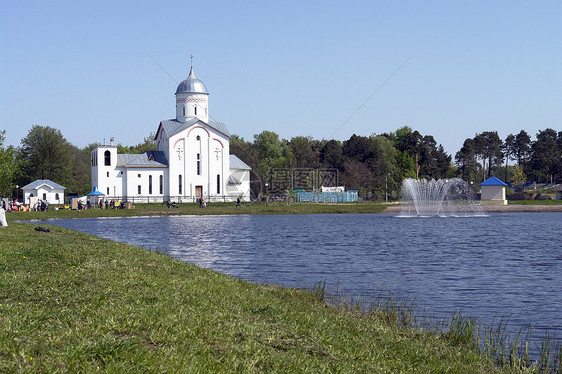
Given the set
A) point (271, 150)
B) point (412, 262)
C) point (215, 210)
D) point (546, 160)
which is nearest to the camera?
point (412, 262)

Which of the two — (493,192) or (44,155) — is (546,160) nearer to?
(493,192)

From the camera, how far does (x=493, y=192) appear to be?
9275 cm

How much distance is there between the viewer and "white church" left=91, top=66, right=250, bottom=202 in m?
93.8

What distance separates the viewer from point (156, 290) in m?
12.9

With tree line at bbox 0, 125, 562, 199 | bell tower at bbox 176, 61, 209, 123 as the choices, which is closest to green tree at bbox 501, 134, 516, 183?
tree line at bbox 0, 125, 562, 199

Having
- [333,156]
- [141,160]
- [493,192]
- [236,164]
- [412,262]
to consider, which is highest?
[333,156]

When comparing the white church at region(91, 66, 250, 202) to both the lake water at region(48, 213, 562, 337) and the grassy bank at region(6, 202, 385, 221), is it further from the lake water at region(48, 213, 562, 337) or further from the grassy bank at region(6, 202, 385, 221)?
the lake water at region(48, 213, 562, 337)

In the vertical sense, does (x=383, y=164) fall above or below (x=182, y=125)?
below

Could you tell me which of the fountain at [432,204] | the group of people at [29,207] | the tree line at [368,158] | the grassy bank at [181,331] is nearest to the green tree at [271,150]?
the tree line at [368,158]

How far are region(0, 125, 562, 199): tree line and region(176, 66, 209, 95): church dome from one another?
31662mm

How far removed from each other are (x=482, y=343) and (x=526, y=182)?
137507 mm

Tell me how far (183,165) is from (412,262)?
236 ft

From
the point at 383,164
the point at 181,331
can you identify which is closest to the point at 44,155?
the point at 383,164

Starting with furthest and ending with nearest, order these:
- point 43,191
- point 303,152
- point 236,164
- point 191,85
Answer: point 303,152, point 236,164, point 191,85, point 43,191
